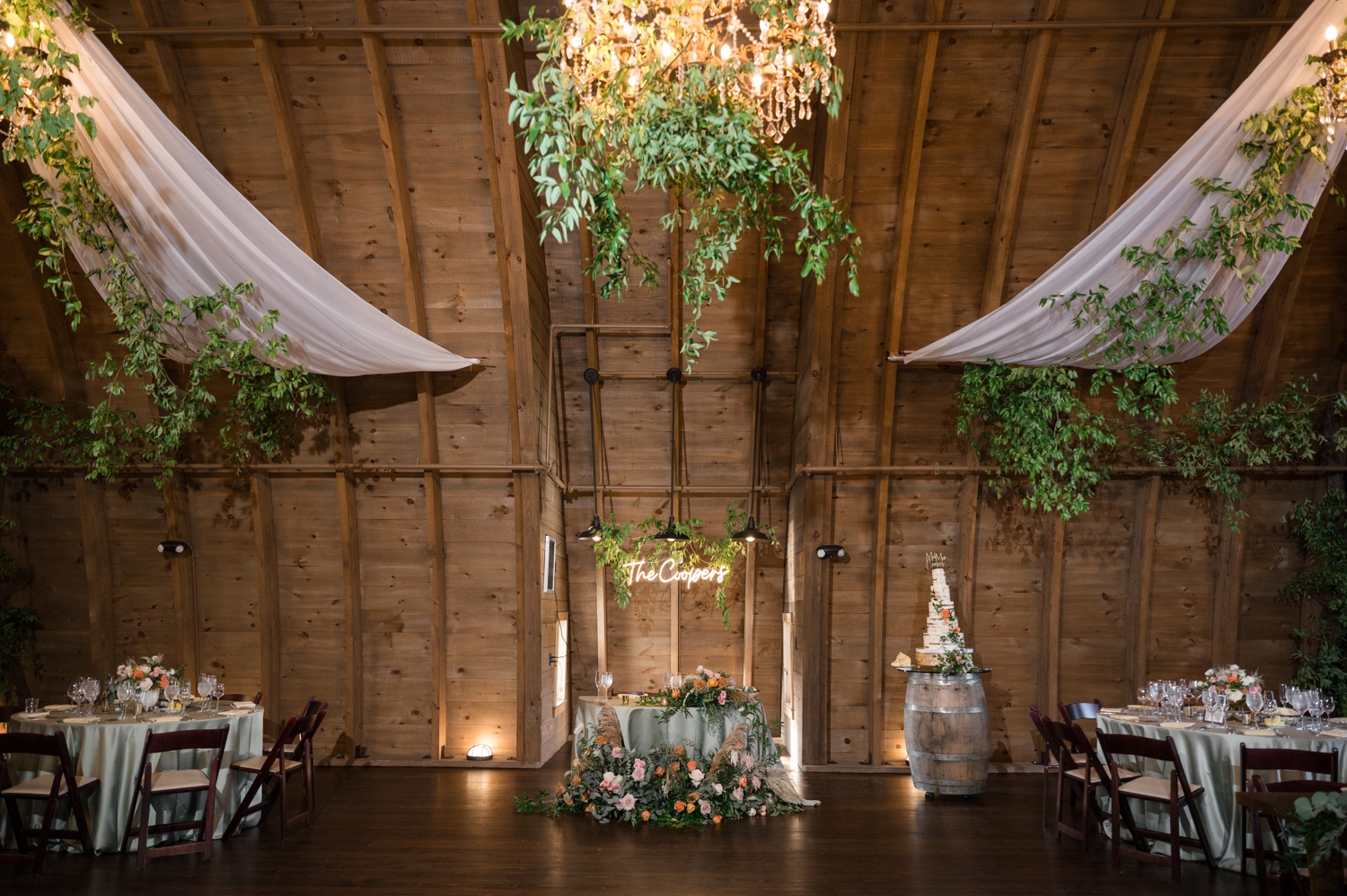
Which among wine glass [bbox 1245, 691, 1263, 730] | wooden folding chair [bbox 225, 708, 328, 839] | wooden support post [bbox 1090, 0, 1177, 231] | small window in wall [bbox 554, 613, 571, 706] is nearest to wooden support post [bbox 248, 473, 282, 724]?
wooden folding chair [bbox 225, 708, 328, 839]

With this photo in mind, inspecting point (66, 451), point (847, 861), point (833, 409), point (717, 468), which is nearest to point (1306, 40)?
point (833, 409)

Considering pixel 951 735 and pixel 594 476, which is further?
pixel 594 476

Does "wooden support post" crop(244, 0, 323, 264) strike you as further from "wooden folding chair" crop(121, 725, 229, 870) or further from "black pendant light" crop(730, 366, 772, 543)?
"black pendant light" crop(730, 366, 772, 543)

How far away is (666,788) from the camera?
21.3ft

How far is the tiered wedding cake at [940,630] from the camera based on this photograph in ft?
24.5

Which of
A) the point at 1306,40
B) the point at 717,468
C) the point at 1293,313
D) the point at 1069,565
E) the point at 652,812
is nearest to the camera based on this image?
the point at 1306,40

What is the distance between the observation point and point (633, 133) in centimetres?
371

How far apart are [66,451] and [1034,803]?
8.57 m

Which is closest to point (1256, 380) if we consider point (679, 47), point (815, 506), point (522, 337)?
point (815, 506)

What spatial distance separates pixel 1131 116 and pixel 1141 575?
13.3ft

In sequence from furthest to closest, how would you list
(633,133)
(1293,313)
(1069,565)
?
(1069,565) < (1293,313) < (633,133)

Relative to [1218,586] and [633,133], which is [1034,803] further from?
[633,133]

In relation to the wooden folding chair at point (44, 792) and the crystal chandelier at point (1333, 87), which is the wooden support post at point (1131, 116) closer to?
the crystal chandelier at point (1333, 87)

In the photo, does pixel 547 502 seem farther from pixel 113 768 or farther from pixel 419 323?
pixel 113 768
